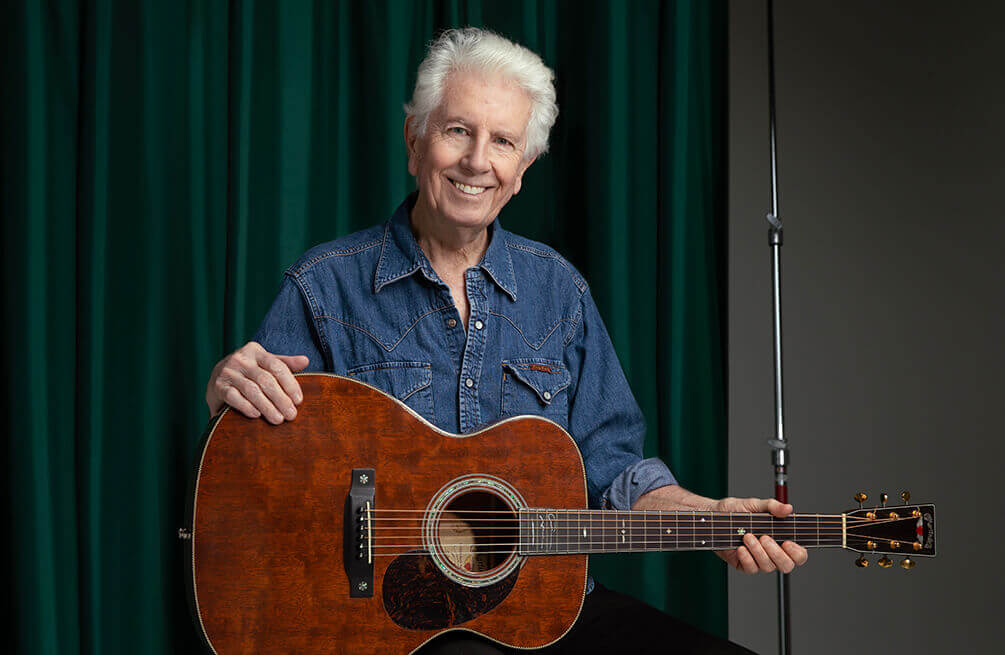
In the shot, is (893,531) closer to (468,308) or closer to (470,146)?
(468,308)

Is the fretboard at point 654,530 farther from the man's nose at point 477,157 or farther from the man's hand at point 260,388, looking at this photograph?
the man's nose at point 477,157

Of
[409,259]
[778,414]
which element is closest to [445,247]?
[409,259]

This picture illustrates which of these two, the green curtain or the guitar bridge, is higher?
the green curtain

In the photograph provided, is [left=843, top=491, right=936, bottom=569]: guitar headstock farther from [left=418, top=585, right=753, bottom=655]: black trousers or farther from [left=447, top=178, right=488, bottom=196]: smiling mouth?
[left=447, top=178, right=488, bottom=196]: smiling mouth

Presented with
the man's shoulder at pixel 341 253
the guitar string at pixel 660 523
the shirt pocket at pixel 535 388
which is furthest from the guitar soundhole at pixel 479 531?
the man's shoulder at pixel 341 253

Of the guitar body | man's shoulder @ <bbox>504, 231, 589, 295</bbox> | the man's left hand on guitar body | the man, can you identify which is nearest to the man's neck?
the man

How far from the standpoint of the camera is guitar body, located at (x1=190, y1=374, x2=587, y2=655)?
1373 mm

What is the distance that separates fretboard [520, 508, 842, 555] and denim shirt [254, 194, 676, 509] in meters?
0.17

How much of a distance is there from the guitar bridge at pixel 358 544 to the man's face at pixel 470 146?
620 mm

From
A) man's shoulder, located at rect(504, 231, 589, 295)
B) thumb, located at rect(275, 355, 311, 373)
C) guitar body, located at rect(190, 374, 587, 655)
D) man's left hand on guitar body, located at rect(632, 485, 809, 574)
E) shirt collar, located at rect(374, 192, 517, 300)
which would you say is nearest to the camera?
guitar body, located at rect(190, 374, 587, 655)

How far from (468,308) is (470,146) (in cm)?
34

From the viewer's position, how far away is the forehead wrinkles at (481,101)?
5.67ft

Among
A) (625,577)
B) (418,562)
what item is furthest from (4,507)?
(625,577)

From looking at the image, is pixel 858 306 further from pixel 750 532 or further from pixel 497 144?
pixel 497 144
